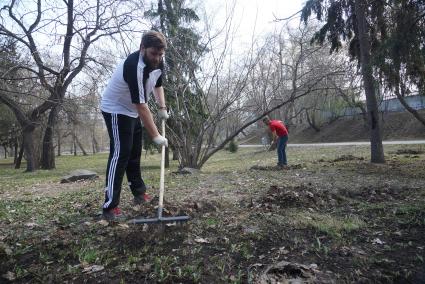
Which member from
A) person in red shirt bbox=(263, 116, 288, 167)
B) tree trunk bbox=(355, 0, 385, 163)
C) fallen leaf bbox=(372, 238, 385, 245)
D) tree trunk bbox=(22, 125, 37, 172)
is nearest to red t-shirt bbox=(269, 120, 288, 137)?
person in red shirt bbox=(263, 116, 288, 167)

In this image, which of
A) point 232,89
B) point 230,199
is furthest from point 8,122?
point 230,199

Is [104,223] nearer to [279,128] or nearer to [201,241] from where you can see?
[201,241]

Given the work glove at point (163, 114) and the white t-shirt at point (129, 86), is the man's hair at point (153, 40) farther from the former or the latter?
the work glove at point (163, 114)

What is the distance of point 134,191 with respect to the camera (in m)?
4.43

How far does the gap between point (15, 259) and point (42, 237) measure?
0.49m

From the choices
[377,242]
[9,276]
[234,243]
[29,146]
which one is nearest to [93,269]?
[9,276]

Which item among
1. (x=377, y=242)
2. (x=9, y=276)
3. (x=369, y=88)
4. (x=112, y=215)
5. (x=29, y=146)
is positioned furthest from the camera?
(x=29, y=146)

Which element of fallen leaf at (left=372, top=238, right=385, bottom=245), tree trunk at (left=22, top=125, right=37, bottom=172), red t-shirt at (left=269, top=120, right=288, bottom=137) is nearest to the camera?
fallen leaf at (left=372, top=238, right=385, bottom=245)

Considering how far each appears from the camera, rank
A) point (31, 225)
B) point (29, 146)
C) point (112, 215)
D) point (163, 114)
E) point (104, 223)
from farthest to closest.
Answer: point (29, 146), point (163, 114), point (31, 225), point (112, 215), point (104, 223)

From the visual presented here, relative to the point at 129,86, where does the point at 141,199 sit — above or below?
below

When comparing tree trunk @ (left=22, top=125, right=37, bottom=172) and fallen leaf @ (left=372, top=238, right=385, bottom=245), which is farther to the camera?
tree trunk @ (left=22, top=125, right=37, bottom=172)

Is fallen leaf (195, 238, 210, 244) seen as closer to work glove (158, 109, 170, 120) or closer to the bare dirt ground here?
the bare dirt ground

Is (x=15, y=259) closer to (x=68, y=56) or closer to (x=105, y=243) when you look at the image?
(x=105, y=243)

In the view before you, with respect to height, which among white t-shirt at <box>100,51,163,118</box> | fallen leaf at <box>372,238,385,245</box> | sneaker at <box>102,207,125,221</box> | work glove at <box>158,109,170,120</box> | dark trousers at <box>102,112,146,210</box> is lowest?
fallen leaf at <box>372,238,385,245</box>
